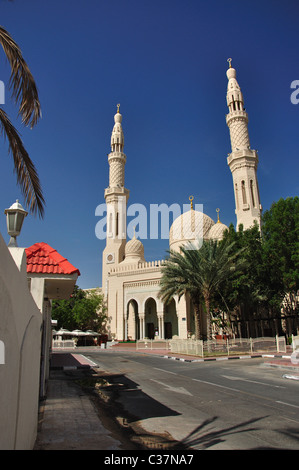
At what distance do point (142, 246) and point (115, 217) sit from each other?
4.89 m

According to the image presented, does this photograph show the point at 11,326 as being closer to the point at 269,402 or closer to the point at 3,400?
the point at 3,400

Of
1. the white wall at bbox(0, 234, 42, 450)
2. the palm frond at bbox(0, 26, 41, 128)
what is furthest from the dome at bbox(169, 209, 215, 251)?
the white wall at bbox(0, 234, 42, 450)

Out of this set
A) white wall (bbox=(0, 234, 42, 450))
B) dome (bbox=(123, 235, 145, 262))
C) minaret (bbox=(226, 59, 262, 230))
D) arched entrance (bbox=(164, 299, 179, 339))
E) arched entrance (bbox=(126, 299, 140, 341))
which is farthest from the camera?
dome (bbox=(123, 235, 145, 262))

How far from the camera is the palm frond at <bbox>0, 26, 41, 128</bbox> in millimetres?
5090

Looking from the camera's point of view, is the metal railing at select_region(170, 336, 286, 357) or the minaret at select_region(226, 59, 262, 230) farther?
the minaret at select_region(226, 59, 262, 230)

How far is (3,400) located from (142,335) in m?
35.4

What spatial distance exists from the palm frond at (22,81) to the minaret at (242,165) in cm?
2855

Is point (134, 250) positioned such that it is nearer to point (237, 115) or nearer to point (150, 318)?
point (150, 318)

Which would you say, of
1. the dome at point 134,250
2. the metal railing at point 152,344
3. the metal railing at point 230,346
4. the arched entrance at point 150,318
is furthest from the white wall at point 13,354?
the dome at point 134,250

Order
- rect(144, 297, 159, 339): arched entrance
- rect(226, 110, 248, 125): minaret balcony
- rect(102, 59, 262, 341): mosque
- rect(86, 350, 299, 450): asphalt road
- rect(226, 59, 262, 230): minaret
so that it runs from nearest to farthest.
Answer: rect(86, 350, 299, 450): asphalt road → rect(226, 59, 262, 230): minaret → rect(102, 59, 262, 341): mosque → rect(226, 110, 248, 125): minaret balcony → rect(144, 297, 159, 339): arched entrance

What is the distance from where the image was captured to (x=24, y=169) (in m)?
5.98

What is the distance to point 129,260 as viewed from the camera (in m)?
39.4

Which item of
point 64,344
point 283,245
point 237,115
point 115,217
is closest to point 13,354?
point 283,245

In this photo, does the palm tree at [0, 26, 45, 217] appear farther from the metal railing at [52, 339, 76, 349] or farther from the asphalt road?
the metal railing at [52, 339, 76, 349]
